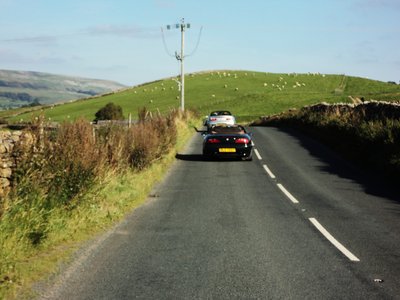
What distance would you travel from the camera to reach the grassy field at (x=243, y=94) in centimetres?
7400

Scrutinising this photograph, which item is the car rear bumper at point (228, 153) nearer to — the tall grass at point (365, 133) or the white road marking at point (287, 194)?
the tall grass at point (365, 133)

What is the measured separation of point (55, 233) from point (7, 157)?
2115mm

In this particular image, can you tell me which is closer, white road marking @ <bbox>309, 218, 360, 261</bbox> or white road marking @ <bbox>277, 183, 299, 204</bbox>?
white road marking @ <bbox>309, 218, 360, 261</bbox>

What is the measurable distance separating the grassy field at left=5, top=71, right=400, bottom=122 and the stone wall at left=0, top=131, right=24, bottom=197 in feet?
177

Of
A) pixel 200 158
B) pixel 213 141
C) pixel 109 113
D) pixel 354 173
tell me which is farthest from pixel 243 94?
pixel 354 173

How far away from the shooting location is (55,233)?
7.78 meters

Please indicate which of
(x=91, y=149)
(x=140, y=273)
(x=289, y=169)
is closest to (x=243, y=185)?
(x=289, y=169)

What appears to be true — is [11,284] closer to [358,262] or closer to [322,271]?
[322,271]

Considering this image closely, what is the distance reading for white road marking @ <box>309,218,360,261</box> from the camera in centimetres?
727

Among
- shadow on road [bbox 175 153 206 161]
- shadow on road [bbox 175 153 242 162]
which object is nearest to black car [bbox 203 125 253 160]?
shadow on road [bbox 175 153 242 162]

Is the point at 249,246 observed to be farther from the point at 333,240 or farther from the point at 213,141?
the point at 213,141

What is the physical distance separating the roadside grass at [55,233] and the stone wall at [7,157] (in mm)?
951

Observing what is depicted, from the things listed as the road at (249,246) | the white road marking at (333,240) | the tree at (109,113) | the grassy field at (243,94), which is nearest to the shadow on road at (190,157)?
the road at (249,246)

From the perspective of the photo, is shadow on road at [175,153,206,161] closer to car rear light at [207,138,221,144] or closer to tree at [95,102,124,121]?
car rear light at [207,138,221,144]
